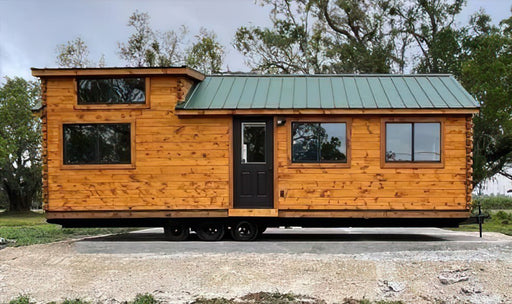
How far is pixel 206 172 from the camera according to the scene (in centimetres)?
1312

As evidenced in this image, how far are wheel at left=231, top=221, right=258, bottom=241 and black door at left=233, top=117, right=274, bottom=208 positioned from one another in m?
0.51

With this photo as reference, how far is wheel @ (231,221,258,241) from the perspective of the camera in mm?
13258

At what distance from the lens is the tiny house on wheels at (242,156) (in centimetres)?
1296

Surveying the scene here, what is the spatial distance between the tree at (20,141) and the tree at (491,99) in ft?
94.5

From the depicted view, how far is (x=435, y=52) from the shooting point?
2673cm

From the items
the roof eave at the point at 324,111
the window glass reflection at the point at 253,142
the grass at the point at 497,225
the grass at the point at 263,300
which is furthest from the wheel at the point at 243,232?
the grass at the point at 497,225

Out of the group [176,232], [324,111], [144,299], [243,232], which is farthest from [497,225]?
[144,299]

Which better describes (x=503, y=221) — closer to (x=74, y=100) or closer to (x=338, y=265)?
(x=338, y=265)

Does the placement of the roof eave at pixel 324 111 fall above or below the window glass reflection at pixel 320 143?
above

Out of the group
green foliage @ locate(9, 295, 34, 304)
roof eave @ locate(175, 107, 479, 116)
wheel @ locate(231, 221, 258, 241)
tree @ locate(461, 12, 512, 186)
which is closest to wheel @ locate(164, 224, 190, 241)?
wheel @ locate(231, 221, 258, 241)

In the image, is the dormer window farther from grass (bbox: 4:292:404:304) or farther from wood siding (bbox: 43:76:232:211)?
grass (bbox: 4:292:404:304)

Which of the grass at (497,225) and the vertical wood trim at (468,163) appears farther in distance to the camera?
the grass at (497,225)

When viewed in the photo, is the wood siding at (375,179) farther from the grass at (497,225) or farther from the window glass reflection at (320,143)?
the grass at (497,225)

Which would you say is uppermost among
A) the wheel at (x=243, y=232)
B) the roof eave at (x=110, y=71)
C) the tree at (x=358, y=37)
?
the tree at (x=358, y=37)
